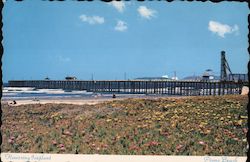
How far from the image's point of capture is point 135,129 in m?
11.6

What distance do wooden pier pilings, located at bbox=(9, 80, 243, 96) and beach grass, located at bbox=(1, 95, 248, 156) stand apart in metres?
30.0

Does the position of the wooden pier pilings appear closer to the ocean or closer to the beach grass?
the ocean

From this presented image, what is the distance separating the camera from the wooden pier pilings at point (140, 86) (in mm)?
53419

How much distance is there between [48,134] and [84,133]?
987 millimetres

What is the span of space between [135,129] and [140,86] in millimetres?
57076

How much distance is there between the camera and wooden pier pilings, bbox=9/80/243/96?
175 feet

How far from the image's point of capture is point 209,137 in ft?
34.8

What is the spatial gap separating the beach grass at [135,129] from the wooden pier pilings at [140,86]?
30.0 meters

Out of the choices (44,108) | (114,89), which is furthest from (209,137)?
(114,89)

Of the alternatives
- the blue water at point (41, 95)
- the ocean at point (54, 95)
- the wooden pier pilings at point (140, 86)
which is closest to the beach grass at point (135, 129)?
the ocean at point (54, 95)

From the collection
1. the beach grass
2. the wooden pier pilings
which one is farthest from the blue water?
the beach grass

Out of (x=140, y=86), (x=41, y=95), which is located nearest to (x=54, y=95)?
(x=41, y=95)

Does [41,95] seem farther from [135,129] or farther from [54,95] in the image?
[135,129]

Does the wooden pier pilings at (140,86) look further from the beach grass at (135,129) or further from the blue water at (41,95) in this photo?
the beach grass at (135,129)
